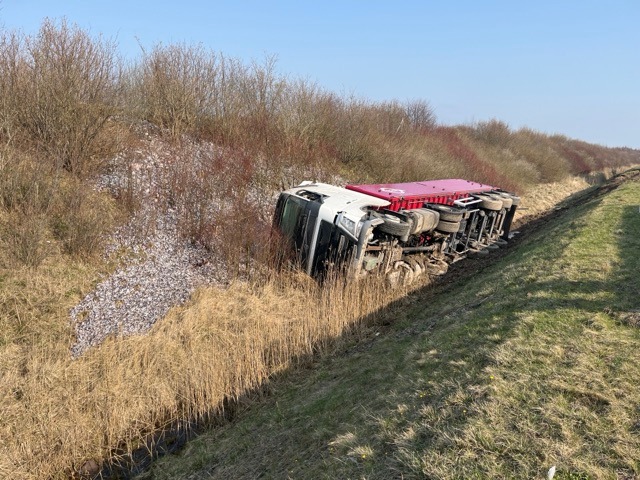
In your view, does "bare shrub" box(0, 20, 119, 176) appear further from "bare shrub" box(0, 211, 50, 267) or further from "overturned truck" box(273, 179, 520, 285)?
"overturned truck" box(273, 179, 520, 285)

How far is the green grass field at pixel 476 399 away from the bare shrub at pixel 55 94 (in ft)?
23.0

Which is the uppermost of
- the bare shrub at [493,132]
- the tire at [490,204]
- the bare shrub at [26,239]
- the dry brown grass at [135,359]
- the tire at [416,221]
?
the bare shrub at [493,132]

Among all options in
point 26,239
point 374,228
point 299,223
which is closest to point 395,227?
point 374,228

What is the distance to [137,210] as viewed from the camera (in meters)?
9.56

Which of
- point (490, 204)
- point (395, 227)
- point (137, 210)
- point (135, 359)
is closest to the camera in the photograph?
point (135, 359)

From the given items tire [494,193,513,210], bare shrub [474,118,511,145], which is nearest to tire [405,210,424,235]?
tire [494,193,513,210]

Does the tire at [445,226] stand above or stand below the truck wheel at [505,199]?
below

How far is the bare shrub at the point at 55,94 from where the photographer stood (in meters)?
9.03

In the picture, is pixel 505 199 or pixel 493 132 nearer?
pixel 505 199

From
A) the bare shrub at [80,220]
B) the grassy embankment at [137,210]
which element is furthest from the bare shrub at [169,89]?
the bare shrub at [80,220]

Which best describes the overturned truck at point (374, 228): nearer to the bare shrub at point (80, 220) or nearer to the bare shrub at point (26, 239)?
the bare shrub at point (80, 220)

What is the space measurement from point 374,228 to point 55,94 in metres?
7.13

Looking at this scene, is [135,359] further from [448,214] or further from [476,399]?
[448,214]

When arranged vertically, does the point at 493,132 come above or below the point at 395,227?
above
